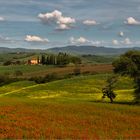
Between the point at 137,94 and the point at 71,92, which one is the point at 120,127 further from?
the point at 71,92

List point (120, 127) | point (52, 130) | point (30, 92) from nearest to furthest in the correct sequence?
point (52, 130), point (120, 127), point (30, 92)

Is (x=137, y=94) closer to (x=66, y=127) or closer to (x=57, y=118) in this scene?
(x=57, y=118)

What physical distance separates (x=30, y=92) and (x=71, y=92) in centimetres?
1211

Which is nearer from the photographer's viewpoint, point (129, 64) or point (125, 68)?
point (129, 64)

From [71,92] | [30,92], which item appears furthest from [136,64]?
[30,92]

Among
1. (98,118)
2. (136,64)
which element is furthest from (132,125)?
(136,64)

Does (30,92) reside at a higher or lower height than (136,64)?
lower

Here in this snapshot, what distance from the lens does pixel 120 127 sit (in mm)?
29469

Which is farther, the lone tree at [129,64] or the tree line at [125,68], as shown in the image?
the lone tree at [129,64]

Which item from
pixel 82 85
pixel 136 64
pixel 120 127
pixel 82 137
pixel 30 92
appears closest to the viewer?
pixel 82 137

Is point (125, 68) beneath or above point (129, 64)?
beneath

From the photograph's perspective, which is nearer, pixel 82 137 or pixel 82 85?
pixel 82 137

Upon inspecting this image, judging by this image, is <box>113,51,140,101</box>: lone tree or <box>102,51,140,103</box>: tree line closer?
<box>102,51,140,103</box>: tree line

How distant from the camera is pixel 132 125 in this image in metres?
30.9
